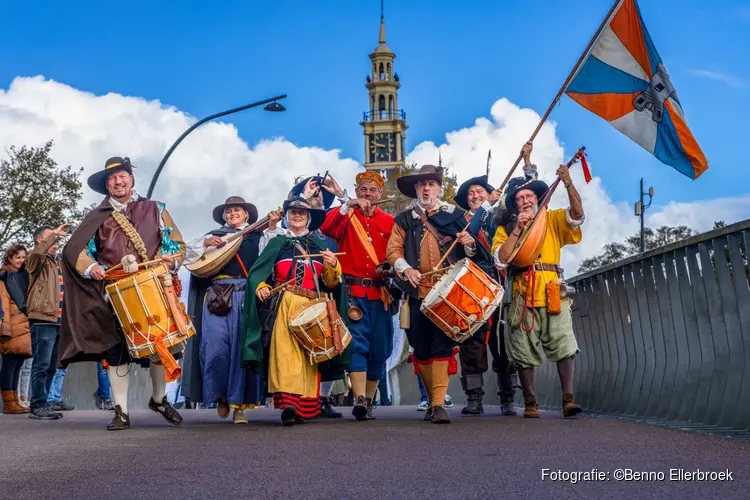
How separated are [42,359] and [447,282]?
5.85 meters

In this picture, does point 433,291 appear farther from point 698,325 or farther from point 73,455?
point 73,455

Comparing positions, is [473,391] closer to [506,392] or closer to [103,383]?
[506,392]

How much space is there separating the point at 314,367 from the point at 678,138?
3.80 m

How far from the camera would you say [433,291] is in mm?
9664

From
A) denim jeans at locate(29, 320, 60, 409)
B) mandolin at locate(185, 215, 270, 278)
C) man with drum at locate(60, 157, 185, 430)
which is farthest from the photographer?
denim jeans at locate(29, 320, 60, 409)

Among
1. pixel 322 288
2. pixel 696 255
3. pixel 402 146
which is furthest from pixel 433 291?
pixel 402 146

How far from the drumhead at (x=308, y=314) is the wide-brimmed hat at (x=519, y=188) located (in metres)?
2.09

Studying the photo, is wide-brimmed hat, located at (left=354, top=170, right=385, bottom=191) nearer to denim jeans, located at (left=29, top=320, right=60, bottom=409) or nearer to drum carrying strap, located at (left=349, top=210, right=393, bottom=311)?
drum carrying strap, located at (left=349, top=210, right=393, bottom=311)

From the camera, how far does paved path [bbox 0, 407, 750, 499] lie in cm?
526

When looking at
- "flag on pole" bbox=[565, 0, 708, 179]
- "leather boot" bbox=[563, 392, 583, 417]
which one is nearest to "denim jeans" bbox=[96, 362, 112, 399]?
"leather boot" bbox=[563, 392, 583, 417]

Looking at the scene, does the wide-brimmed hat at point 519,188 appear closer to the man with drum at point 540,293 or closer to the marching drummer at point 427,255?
the man with drum at point 540,293

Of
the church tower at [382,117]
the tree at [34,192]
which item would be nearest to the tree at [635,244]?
the tree at [34,192]

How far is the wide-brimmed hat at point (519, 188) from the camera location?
35.0 ft

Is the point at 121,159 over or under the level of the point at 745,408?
over
